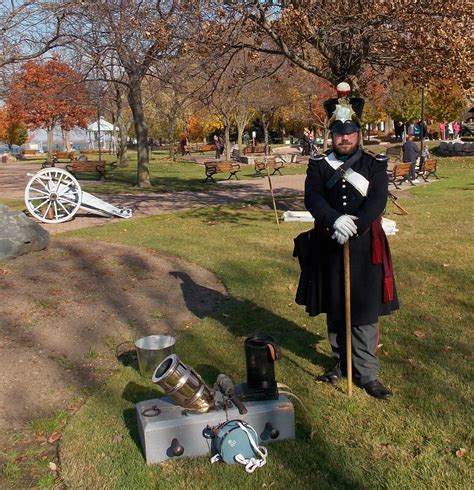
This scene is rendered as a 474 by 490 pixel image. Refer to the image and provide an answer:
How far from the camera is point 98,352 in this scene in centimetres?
518

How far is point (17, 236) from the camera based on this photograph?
798cm

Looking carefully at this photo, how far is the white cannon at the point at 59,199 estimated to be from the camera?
1189cm

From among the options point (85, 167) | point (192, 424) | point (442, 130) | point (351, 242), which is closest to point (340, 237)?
point (351, 242)

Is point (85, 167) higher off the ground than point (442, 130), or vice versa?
point (442, 130)

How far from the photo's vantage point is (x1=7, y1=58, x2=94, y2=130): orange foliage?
2672 cm

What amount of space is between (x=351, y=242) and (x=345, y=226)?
321 millimetres

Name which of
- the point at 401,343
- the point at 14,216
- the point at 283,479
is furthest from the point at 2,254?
the point at 283,479

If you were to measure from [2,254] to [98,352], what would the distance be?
3.33 metres

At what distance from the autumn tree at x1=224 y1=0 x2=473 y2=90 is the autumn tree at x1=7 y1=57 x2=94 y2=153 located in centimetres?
1593

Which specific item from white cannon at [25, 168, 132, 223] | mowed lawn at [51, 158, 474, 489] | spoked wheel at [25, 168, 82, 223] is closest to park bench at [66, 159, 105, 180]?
white cannon at [25, 168, 132, 223]

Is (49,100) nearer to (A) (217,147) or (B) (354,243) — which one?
(A) (217,147)

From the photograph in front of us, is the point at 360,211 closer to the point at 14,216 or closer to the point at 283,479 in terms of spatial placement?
the point at 283,479

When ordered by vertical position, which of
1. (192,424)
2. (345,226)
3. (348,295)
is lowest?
(192,424)

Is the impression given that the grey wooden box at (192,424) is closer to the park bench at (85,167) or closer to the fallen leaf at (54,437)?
the fallen leaf at (54,437)
